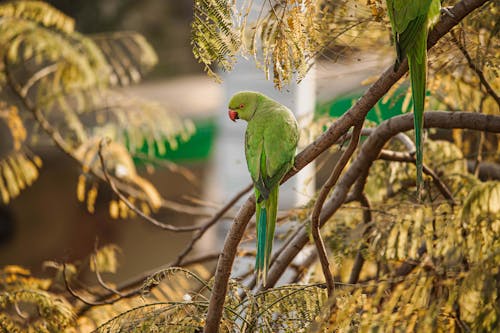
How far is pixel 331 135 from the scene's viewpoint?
1.72 metres

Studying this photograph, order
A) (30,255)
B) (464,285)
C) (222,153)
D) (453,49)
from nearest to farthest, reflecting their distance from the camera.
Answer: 1. (464,285)
2. (453,49)
3. (222,153)
4. (30,255)

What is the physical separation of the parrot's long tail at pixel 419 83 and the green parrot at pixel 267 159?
334 mm

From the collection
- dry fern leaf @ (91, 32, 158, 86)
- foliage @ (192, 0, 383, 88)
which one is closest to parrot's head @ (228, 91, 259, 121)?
foliage @ (192, 0, 383, 88)

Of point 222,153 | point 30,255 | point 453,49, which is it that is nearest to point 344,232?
point 453,49

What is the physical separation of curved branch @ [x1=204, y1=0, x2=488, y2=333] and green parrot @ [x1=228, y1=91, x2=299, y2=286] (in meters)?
0.04

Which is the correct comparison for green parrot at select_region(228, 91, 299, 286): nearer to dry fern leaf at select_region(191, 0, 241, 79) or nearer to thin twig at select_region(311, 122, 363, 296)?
thin twig at select_region(311, 122, 363, 296)

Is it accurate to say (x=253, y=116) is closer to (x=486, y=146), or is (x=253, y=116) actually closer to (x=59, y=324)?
(x=59, y=324)

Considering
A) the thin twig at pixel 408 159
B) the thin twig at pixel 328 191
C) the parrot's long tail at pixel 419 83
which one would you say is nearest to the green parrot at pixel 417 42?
the parrot's long tail at pixel 419 83

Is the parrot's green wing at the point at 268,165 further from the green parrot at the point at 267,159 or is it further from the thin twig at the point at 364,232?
the thin twig at the point at 364,232

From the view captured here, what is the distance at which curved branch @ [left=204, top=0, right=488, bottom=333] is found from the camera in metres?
1.70

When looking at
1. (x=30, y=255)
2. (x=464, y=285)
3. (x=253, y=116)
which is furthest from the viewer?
(x=30, y=255)

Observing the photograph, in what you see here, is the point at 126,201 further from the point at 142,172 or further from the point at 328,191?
the point at 142,172

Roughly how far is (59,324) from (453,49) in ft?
5.06

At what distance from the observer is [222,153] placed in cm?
521
